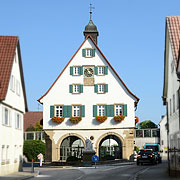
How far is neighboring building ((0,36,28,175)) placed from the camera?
82.7ft

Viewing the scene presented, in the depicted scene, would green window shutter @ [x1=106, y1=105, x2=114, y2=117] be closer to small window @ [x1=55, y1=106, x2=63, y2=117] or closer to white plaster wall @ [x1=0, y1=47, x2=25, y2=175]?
small window @ [x1=55, y1=106, x2=63, y2=117]

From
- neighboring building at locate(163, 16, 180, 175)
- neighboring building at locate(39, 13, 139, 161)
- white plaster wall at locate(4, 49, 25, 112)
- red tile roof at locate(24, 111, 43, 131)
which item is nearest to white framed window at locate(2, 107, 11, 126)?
white plaster wall at locate(4, 49, 25, 112)

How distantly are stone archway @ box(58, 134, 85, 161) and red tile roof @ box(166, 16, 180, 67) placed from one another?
78.8 ft

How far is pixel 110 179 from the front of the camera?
21.8m

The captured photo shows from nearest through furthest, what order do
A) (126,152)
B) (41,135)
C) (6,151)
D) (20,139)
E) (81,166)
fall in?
(6,151) → (20,139) → (81,166) → (126,152) → (41,135)

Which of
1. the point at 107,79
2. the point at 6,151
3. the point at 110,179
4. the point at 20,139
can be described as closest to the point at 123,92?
the point at 107,79

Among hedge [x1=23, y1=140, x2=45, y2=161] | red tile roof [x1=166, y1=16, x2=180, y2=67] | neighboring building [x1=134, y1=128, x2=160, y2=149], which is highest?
red tile roof [x1=166, y1=16, x2=180, y2=67]

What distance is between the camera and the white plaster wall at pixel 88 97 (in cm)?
4400

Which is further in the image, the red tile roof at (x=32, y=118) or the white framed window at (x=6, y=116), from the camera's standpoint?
the red tile roof at (x=32, y=118)

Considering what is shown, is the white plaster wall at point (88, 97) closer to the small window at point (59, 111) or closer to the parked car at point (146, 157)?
the small window at point (59, 111)

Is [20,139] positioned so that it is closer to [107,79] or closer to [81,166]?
[81,166]

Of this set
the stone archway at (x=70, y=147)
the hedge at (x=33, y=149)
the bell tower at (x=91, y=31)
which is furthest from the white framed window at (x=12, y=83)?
the hedge at (x=33, y=149)

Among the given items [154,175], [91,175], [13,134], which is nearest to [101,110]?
[13,134]

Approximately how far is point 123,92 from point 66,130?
24.0 feet
